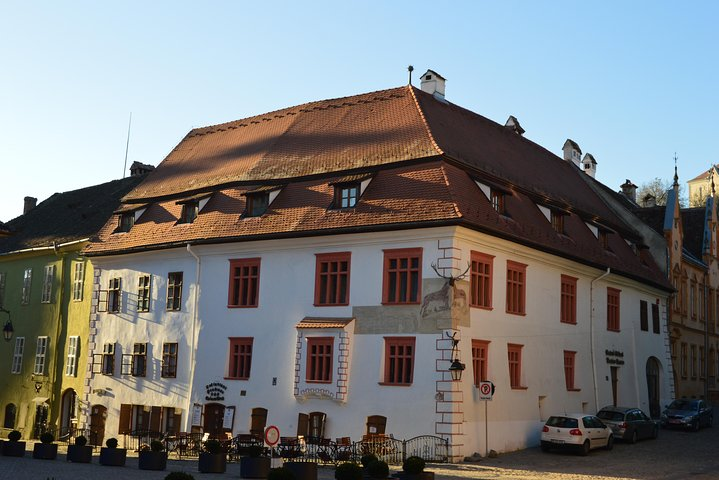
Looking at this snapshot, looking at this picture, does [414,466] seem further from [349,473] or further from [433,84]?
[433,84]

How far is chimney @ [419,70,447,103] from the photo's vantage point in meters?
40.1

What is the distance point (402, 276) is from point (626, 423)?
37.8 feet

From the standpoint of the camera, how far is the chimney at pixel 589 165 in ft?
182

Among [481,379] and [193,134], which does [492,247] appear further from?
[193,134]

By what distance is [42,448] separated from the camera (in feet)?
94.9

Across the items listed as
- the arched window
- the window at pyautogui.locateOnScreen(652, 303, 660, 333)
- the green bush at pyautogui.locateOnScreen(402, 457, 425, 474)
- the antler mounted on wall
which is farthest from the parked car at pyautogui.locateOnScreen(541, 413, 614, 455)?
the arched window

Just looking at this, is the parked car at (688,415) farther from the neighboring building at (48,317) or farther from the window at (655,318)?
the neighboring building at (48,317)

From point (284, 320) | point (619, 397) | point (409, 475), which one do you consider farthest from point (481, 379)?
point (619, 397)

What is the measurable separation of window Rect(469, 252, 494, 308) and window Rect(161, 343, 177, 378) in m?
13.6

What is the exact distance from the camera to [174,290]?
37.2 m

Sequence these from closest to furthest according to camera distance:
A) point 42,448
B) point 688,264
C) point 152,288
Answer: point 42,448 → point 152,288 → point 688,264

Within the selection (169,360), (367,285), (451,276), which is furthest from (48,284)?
(451,276)

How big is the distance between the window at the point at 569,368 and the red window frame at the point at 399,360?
9.52 meters

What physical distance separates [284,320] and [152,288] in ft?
27.5
